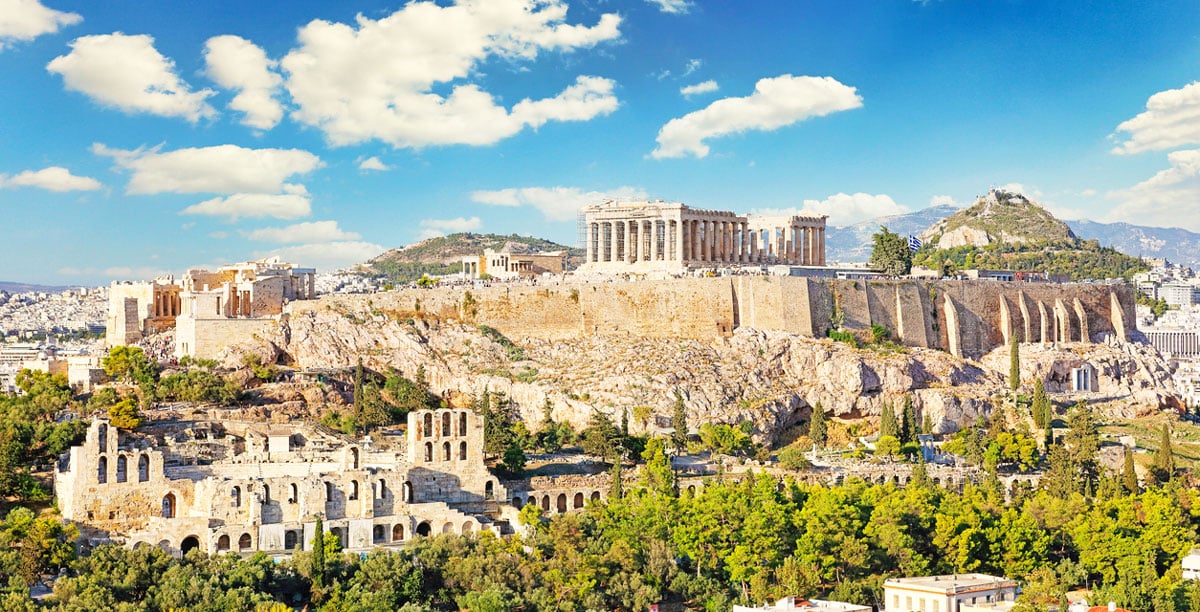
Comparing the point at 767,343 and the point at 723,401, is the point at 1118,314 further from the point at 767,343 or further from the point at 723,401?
the point at 723,401

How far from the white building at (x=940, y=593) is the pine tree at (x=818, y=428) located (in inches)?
618

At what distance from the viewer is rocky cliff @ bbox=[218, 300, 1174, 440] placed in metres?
62.1

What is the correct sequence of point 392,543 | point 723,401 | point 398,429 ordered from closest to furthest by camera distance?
point 392,543
point 398,429
point 723,401

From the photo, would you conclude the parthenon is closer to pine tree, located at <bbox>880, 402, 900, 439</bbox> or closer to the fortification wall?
the fortification wall

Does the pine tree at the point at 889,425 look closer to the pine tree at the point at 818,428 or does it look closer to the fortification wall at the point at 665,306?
the pine tree at the point at 818,428

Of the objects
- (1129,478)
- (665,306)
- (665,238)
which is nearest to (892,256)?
(665,238)

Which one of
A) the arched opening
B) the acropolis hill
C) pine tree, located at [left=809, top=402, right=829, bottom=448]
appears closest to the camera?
the arched opening

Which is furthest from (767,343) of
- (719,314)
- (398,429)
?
(398,429)

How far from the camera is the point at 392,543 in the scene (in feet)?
142

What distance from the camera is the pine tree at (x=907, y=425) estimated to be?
6019 centimetres

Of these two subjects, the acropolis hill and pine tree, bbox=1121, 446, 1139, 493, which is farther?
the acropolis hill

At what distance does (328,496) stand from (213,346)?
22010mm

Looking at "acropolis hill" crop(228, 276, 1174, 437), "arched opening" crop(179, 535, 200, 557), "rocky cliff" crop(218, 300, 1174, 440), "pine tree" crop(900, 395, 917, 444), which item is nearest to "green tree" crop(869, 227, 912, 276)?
"acropolis hill" crop(228, 276, 1174, 437)

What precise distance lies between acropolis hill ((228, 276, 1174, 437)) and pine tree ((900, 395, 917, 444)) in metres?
3.64
